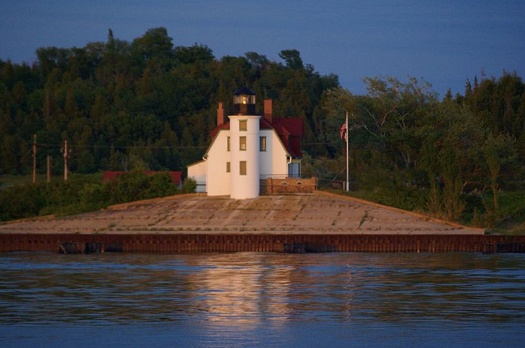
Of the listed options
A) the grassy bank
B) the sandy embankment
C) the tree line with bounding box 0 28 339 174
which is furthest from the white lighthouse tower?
the tree line with bounding box 0 28 339 174

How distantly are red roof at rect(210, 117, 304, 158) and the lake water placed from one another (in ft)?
58.3

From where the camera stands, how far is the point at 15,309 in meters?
34.2

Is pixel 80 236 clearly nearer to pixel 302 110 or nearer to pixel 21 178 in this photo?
pixel 21 178

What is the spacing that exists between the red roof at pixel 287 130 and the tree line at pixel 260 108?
4707 mm

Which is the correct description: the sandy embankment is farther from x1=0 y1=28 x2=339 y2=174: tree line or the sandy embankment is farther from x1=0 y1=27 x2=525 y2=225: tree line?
x1=0 y1=28 x2=339 y2=174: tree line

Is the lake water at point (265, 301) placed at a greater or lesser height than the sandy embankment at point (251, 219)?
lesser

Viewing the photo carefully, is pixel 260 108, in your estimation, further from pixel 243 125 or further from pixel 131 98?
pixel 243 125

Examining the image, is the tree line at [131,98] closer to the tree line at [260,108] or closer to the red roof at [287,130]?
the tree line at [260,108]

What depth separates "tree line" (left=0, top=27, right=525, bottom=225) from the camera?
216 ft

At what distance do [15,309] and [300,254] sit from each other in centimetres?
2059

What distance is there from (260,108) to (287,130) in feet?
114

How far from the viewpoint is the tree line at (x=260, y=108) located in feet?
216

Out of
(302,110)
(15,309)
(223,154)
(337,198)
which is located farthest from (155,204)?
(302,110)

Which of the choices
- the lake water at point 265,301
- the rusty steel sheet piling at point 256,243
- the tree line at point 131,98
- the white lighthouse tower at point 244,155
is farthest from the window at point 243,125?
the tree line at point 131,98
